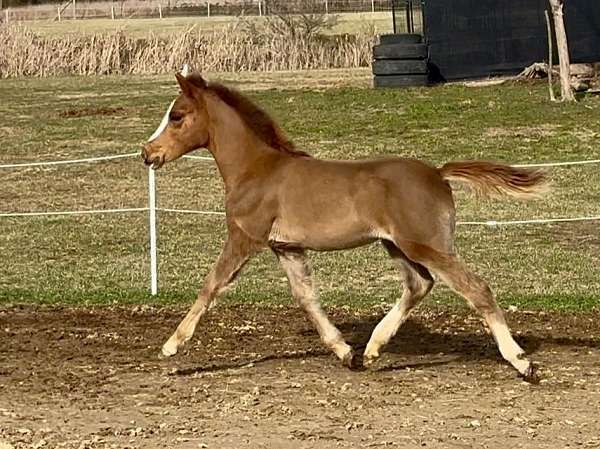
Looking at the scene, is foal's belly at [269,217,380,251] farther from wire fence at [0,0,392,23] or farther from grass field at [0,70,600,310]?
wire fence at [0,0,392,23]

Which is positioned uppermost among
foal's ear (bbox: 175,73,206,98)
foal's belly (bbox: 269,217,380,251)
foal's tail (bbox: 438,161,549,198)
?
foal's ear (bbox: 175,73,206,98)

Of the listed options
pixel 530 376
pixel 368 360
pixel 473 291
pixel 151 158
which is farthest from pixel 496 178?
pixel 151 158

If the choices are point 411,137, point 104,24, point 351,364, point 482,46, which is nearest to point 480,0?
point 482,46

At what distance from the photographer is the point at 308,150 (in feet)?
73.2

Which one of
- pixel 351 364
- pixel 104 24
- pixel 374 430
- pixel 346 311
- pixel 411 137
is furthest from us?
pixel 104 24

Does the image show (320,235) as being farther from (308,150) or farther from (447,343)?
(308,150)

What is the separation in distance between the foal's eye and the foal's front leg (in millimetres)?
861

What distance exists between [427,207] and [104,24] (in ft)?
174

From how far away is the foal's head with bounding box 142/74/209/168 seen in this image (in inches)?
325

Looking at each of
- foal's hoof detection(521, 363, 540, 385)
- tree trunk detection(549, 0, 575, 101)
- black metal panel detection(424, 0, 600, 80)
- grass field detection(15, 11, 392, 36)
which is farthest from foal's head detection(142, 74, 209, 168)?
grass field detection(15, 11, 392, 36)

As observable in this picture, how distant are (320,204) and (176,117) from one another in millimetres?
1182

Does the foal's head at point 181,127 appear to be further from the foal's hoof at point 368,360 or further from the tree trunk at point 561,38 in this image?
the tree trunk at point 561,38

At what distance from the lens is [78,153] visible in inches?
906

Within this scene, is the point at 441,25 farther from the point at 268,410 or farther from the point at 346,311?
the point at 268,410
